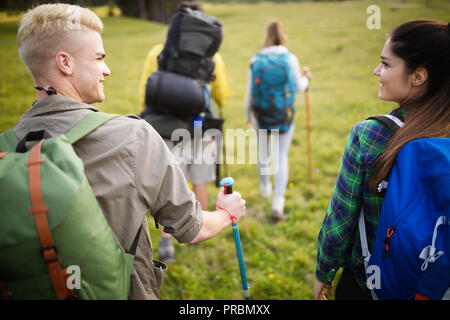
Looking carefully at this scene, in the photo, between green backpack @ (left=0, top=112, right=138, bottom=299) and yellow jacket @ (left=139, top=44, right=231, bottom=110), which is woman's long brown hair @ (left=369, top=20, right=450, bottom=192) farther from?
yellow jacket @ (left=139, top=44, right=231, bottom=110)

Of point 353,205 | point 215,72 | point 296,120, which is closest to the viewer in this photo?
point 353,205

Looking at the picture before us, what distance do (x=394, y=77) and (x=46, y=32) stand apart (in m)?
1.88

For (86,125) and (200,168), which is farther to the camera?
(200,168)

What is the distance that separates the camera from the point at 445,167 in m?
1.38

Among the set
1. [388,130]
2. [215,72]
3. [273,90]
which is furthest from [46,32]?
[273,90]

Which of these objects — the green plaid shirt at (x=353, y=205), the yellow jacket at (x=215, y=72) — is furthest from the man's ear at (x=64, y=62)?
the yellow jacket at (x=215, y=72)

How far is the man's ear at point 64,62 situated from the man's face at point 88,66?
0.02 meters

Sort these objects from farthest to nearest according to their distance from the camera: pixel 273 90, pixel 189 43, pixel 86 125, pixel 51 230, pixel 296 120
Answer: pixel 296 120
pixel 273 90
pixel 189 43
pixel 86 125
pixel 51 230

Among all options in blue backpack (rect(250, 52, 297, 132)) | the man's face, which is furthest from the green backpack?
blue backpack (rect(250, 52, 297, 132))

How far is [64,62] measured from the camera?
5.04ft

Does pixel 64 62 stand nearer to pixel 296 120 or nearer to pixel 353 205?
pixel 353 205

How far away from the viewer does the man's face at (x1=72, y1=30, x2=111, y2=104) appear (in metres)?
1.56

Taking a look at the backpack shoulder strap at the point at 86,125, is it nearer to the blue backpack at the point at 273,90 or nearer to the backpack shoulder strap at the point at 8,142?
the backpack shoulder strap at the point at 8,142
